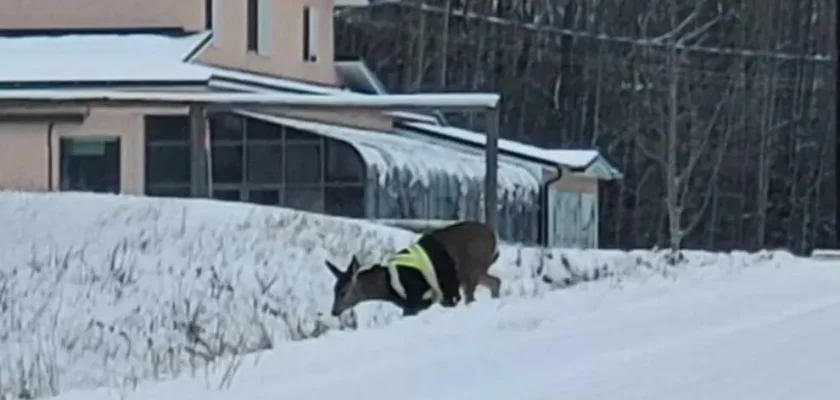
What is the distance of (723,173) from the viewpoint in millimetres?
54750

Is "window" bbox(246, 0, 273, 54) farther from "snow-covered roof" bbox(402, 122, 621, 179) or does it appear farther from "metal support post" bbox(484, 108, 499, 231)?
"metal support post" bbox(484, 108, 499, 231)

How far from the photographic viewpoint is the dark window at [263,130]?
104 ft

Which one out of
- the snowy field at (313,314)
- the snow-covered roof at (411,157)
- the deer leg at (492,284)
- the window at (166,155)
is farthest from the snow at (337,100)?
the window at (166,155)

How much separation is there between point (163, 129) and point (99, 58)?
1.59 metres

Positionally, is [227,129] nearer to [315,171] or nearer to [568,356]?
[315,171]

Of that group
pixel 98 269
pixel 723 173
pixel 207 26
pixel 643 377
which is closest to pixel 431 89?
pixel 723 173

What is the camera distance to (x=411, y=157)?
107 ft

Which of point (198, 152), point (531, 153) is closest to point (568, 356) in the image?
point (198, 152)

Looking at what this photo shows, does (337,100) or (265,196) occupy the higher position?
(337,100)

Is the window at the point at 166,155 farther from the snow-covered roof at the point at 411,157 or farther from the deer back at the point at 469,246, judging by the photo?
the deer back at the point at 469,246

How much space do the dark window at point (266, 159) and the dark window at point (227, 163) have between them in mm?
227

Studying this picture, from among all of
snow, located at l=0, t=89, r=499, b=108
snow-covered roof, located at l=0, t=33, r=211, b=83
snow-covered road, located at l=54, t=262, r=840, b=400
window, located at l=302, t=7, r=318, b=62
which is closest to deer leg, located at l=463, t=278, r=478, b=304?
snow-covered road, located at l=54, t=262, r=840, b=400

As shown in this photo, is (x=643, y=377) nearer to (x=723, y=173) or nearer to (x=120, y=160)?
(x=120, y=160)

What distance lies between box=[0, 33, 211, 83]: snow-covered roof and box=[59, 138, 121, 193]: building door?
1131 millimetres
